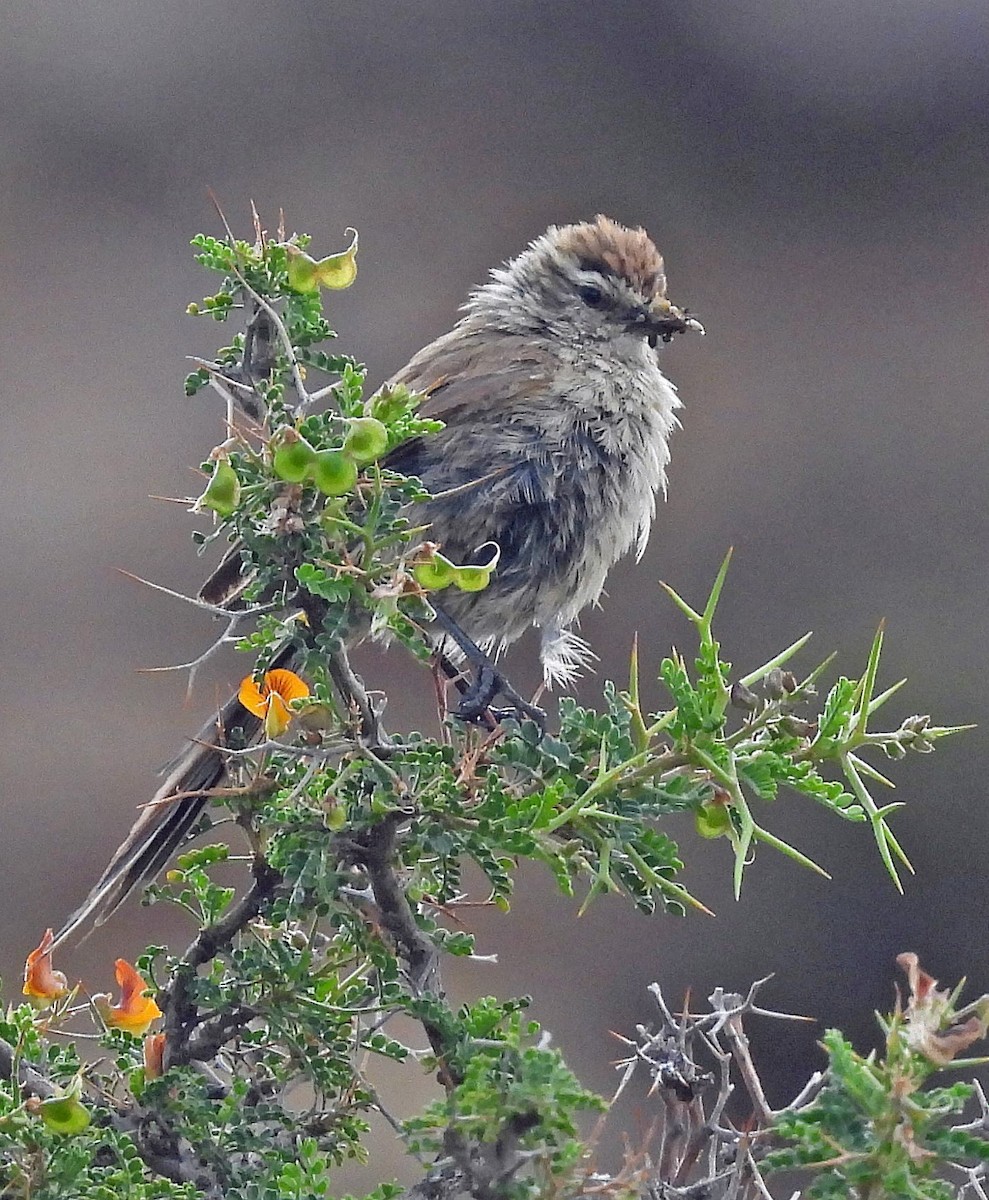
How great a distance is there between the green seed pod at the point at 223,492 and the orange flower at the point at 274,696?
9.1 inches

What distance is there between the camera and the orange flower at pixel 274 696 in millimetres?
1769

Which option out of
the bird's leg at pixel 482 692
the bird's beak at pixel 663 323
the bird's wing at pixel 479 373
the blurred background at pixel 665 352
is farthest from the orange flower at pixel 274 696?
the blurred background at pixel 665 352

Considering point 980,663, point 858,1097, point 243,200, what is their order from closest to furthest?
point 858,1097 < point 980,663 < point 243,200

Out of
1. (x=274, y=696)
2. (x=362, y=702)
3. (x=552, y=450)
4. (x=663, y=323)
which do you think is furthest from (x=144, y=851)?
(x=663, y=323)

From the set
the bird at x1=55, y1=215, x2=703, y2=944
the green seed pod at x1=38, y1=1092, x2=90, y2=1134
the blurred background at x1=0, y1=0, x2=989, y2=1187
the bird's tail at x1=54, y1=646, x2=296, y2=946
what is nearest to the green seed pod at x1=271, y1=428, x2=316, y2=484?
the green seed pod at x1=38, y1=1092, x2=90, y2=1134

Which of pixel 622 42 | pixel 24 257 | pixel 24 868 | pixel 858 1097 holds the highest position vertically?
pixel 622 42

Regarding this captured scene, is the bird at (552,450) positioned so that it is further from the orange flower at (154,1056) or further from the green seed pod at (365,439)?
the green seed pod at (365,439)

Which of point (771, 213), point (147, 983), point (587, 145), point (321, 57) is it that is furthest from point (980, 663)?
point (147, 983)

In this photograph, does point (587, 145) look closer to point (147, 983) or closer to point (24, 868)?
point (24, 868)

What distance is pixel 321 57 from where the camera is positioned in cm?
967

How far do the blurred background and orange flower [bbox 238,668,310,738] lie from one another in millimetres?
4983

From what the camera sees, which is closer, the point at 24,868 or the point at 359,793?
the point at 359,793

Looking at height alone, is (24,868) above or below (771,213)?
below

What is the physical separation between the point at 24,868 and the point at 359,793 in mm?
6339
